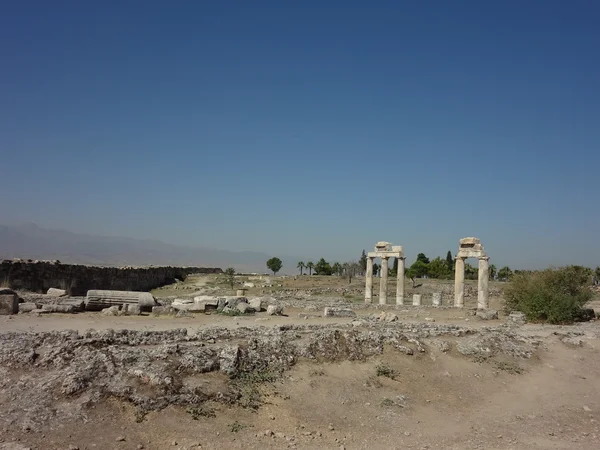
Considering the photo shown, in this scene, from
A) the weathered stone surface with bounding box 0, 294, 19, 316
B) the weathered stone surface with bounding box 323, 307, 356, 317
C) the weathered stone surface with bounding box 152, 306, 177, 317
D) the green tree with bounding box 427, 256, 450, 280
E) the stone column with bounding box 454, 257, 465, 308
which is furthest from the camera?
the green tree with bounding box 427, 256, 450, 280

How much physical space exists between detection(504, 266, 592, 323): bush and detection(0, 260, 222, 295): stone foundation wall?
2387 cm

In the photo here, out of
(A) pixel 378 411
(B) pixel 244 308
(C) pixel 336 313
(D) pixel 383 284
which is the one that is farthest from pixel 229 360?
(D) pixel 383 284

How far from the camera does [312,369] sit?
11.7 meters

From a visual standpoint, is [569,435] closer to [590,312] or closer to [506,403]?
[506,403]

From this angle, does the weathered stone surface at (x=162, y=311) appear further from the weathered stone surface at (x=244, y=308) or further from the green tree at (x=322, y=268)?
A: the green tree at (x=322, y=268)

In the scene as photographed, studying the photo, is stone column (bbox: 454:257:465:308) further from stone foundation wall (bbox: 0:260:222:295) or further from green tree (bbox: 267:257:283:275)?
green tree (bbox: 267:257:283:275)

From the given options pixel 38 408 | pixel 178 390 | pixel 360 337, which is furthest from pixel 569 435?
pixel 38 408

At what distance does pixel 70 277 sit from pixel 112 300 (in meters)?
13.7

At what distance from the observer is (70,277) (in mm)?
30500

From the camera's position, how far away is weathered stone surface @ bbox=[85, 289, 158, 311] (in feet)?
60.6

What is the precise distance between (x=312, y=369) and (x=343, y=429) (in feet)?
7.36

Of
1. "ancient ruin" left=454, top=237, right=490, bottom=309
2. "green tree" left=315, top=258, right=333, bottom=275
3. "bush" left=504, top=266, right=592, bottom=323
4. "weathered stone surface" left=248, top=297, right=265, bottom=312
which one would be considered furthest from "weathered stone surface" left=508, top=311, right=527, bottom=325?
"green tree" left=315, top=258, right=333, bottom=275

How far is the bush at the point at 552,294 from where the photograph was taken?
22.2 metres

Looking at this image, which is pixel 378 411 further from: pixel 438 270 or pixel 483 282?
pixel 438 270
